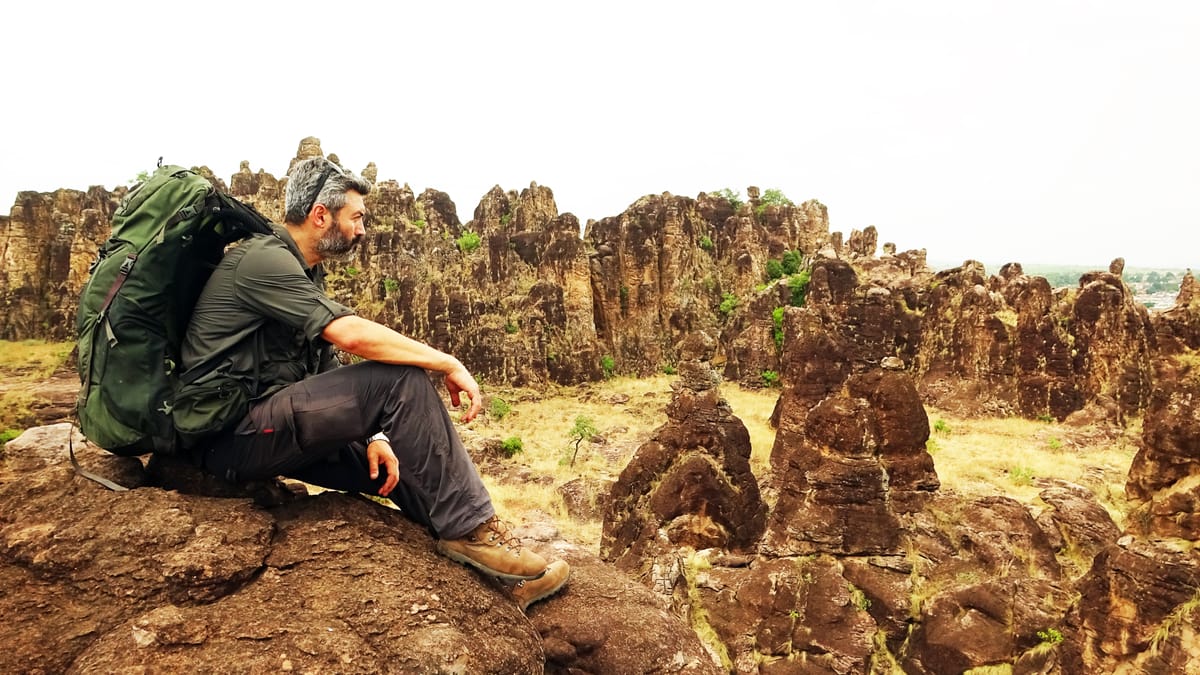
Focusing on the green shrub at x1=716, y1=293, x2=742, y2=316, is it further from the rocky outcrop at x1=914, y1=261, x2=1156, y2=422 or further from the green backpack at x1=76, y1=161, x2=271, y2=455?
the green backpack at x1=76, y1=161, x2=271, y2=455

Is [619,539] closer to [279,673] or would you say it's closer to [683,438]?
[683,438]

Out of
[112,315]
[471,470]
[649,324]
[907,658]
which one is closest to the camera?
[112,315]

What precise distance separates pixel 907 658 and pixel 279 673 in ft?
31.1

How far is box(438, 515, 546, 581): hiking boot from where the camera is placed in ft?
11.7

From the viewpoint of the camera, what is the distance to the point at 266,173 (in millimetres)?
37188

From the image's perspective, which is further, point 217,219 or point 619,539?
point 619,539

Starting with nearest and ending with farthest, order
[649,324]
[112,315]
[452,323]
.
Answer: [112,315] → [452,323] → [649,324]

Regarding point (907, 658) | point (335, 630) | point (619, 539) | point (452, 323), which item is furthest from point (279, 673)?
point (452, 323)

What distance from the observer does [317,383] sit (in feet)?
10.9

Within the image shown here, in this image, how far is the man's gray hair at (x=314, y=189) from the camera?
3631 mm

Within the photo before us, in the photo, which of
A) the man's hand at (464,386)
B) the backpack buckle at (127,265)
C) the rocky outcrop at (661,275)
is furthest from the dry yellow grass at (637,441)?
the backpack buckle at (127,265)

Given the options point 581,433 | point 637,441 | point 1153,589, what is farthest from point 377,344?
point 637,441

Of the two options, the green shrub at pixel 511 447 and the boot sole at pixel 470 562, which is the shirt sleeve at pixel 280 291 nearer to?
the boot sole at pixel 470 562

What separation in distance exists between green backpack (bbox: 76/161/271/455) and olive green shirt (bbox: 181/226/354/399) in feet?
0.40
